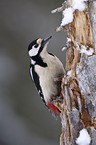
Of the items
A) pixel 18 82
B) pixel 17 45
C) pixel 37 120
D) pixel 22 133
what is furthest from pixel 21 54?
pixel 22 133

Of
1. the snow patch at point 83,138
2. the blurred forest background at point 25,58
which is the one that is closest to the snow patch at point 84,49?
the snow patch at point 83,138

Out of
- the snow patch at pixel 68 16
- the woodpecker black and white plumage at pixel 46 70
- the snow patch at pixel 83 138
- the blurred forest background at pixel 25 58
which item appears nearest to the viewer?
the snow patch at pixel 83 138

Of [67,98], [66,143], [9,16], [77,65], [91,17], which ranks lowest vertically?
[66,143]

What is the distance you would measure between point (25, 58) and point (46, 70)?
1773mm

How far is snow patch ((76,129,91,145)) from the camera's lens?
135cm

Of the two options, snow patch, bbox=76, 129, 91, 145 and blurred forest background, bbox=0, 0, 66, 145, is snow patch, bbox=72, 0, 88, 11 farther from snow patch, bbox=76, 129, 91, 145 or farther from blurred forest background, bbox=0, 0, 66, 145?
blurred forest background, bbox=0, 0, 66, 145

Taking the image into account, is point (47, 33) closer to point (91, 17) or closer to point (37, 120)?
point (37, 120)

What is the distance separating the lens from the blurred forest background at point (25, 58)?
3.49 metres

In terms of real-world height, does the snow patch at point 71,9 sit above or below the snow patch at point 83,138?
above

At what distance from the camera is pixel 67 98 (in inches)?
57.4

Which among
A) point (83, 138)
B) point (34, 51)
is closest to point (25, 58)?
point (34, 51)

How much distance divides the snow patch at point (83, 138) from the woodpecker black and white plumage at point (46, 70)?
1.52 ft

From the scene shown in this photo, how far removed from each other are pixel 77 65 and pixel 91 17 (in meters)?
0.32

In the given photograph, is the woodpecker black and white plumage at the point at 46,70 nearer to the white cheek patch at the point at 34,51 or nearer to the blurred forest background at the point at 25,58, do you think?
the white cheek patch at the point at 34,51
